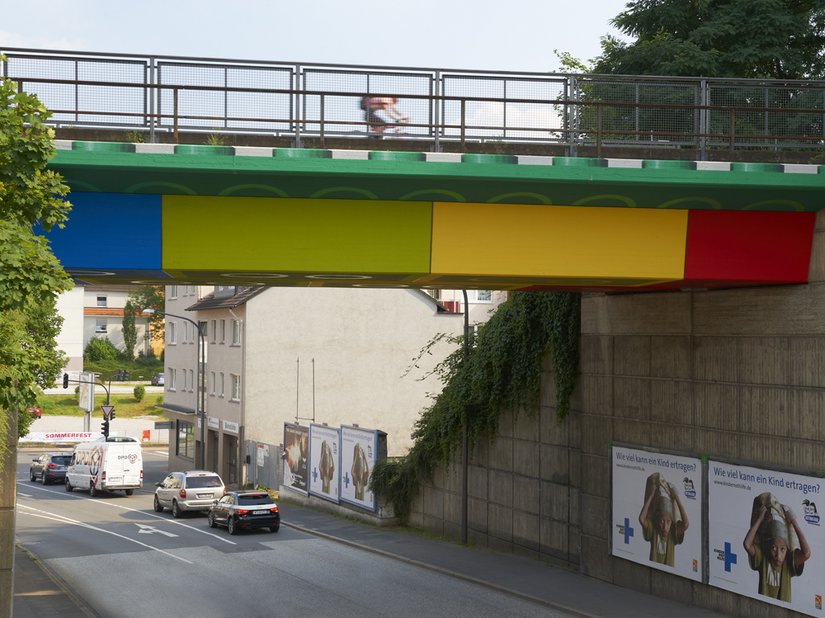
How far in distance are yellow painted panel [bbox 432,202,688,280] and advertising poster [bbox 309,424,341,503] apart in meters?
21.3

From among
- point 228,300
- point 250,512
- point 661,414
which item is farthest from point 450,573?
point 228,300

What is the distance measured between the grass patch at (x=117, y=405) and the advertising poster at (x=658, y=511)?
6936cm

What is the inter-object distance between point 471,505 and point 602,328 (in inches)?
298

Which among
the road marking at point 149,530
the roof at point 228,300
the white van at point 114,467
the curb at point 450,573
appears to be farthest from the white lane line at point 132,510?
the roof at point 228,300

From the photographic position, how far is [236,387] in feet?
163

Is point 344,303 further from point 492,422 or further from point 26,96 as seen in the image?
point 26,96

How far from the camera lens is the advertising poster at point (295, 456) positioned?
38500mm

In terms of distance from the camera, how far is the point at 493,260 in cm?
1438

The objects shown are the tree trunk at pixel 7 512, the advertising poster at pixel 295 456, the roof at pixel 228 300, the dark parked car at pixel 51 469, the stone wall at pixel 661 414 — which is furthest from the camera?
the dark parked car at pixel 51 469

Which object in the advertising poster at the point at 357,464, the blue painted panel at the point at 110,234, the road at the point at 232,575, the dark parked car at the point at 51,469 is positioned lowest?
the dark parked car at the point at 51,469

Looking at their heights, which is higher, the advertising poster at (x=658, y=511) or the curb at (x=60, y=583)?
the advertising poster at (x=658, y=511)

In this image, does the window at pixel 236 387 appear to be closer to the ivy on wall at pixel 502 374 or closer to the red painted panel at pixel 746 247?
the ivy on wall at pixel 502 374

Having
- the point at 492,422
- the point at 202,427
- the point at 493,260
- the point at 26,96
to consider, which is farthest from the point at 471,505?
the point at 202,427

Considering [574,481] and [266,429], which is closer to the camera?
[574,481]
